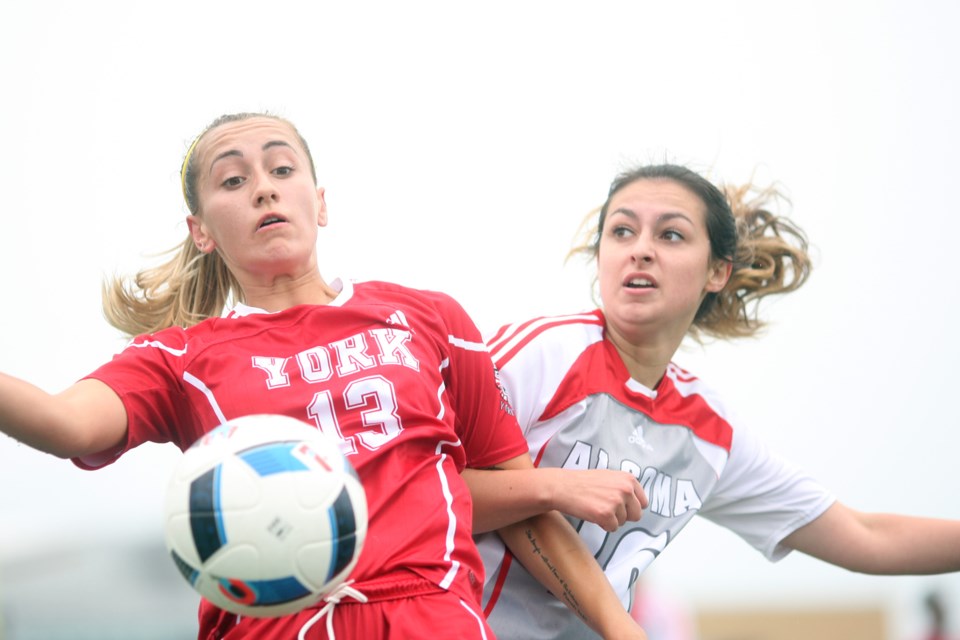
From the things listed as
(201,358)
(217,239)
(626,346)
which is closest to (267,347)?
(201,358)

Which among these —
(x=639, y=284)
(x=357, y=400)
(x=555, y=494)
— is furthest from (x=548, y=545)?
(x=639, y=284)

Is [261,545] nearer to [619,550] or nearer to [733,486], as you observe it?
[619,550]

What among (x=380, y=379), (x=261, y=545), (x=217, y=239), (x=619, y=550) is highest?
(x=217, y=239)

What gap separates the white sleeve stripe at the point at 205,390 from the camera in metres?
3.10

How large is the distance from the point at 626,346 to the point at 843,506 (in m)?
1.15

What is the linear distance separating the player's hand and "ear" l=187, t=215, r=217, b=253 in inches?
50.1

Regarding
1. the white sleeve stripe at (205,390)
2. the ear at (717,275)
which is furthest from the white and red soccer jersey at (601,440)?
Result: the white sleeve stripe at (205,390)

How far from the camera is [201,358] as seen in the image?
3.19 meters

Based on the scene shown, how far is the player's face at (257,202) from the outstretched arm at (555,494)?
84 centimetres

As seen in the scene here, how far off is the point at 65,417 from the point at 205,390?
0.44 m

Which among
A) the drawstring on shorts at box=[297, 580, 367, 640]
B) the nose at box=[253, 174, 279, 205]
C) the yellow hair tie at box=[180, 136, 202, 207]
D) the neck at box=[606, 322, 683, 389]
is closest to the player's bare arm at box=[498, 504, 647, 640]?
the neck at box=[606, 322, 683, 389]

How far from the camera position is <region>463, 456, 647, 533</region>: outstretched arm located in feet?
11.1

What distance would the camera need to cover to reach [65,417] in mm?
2777

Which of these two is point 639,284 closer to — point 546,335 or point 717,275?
point 546,335
